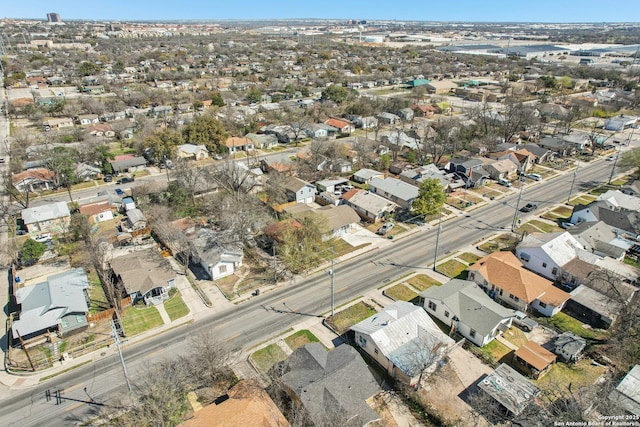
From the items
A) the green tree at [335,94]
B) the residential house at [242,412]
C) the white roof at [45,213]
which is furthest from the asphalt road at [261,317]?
the green tree at [335,94]

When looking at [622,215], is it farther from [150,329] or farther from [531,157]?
[150,329]

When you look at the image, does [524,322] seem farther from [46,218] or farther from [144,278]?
[46,218]

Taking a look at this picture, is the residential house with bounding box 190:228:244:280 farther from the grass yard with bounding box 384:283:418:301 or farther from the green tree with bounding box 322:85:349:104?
the green tree with bounding box 322:85:349:104

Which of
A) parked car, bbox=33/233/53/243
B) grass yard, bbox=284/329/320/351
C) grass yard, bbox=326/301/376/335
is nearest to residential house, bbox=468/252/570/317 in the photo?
grass yard, bbox=326/301/376/335

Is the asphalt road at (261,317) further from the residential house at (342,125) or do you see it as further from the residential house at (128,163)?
the residential house at (128,163)

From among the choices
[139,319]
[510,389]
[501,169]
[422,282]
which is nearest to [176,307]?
[139,319]
